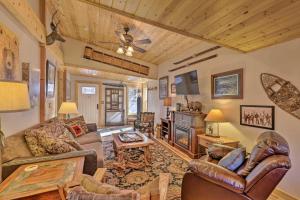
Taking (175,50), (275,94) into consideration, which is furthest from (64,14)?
(275,94)

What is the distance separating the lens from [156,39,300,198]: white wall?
236cm

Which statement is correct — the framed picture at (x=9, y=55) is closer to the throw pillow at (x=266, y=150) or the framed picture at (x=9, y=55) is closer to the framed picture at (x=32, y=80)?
the framed picture at (x=32, y=80)

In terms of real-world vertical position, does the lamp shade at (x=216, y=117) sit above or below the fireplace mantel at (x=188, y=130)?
above

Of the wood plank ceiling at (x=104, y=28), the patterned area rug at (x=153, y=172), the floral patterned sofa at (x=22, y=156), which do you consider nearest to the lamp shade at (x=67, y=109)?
the patterned area rug at (x=153, y=172)

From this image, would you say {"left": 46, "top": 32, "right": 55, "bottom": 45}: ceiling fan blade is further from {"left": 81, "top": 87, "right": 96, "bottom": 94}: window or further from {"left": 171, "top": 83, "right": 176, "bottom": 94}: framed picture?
{"left": 81, "top": 87, "right": 96, "bottom": 94}: window

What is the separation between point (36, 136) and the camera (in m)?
2.09

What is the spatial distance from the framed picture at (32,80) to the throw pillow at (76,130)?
952 millimetres

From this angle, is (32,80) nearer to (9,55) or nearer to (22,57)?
(22,57)

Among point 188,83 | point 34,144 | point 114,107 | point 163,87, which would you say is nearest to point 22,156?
point 34,144

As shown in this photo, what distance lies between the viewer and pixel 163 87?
620 cm

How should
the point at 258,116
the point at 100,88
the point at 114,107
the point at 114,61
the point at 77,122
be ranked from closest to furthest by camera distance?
the point at 258,116 → the point at 77,122 → the point at 114,61 → the point at 100,88 → the point at 114,107

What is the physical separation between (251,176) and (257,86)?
181 cm

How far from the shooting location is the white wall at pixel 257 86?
2.36 metres

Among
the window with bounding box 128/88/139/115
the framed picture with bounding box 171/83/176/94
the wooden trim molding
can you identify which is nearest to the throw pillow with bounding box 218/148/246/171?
the framed picture with bounding box 171/83/176/94
